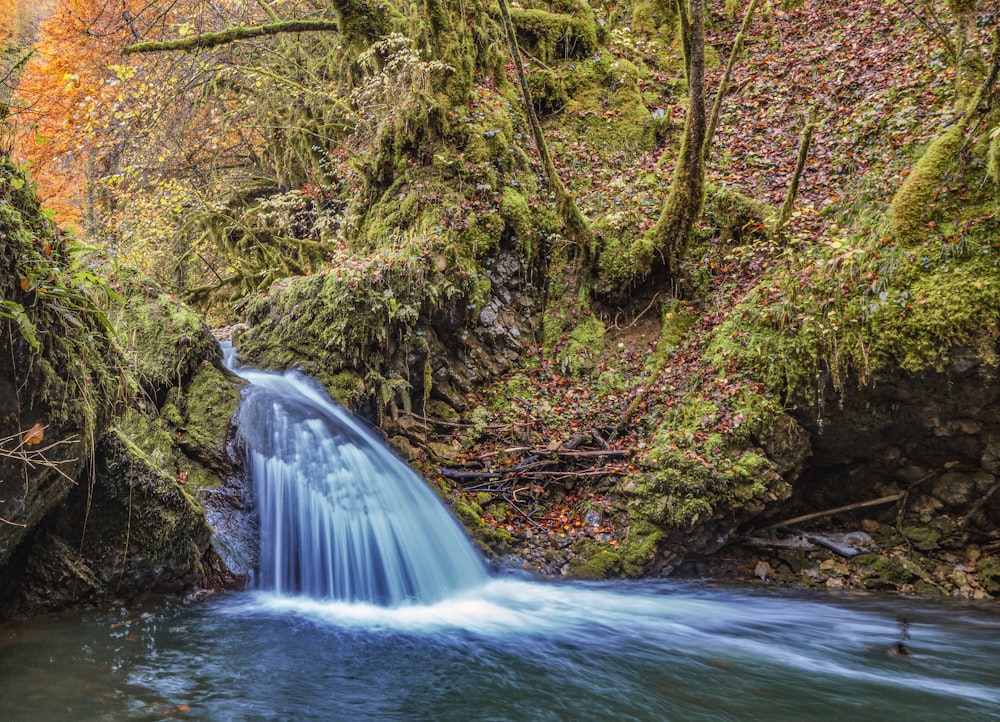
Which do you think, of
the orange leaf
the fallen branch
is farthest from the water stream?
the orange leaf

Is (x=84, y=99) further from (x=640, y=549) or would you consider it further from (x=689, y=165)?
(x=640, y=549)

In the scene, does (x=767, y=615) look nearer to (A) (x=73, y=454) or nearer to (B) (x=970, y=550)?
(B) (x=970, y=550)

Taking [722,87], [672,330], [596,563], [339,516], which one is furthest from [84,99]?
A: [596,563]

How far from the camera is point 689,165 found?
6.94 metres

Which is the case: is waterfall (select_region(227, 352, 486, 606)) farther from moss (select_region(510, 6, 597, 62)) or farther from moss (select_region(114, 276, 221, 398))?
moss (select_region(510, 6, 597, 62))

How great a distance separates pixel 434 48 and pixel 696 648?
810 cm

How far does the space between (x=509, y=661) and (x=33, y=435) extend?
3126 mm

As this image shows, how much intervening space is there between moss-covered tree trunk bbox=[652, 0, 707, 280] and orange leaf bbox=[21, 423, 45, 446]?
6379 millimetres

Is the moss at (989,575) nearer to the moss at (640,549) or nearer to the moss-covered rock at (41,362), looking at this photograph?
the moss at (640,549)

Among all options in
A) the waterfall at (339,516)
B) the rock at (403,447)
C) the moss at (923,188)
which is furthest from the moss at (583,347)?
the moss at (923,188)

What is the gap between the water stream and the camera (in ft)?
10.5

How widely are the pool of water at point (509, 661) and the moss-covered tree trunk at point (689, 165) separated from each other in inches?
172

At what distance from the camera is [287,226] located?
1046cm

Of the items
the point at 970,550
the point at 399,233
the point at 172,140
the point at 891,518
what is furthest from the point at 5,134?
the point at 172,140
